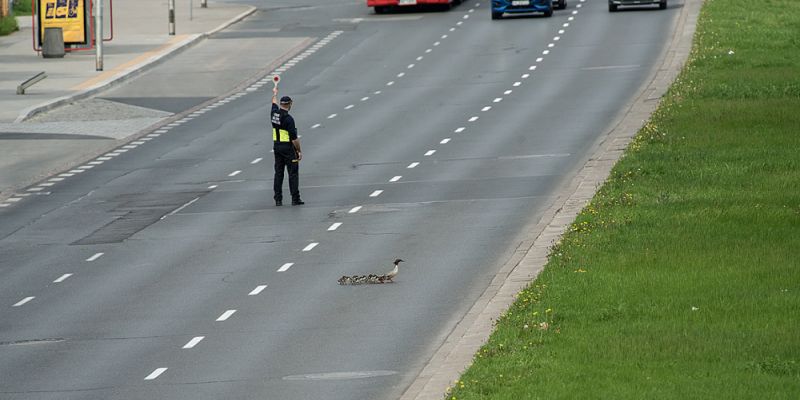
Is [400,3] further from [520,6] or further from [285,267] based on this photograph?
[285,267]

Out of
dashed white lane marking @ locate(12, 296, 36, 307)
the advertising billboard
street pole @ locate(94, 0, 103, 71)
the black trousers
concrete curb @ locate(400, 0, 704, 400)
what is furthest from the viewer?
the advertising billboard

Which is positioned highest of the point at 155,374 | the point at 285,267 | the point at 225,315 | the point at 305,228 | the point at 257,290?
the point at 155,374

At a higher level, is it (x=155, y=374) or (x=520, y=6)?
(x=155, y=374)

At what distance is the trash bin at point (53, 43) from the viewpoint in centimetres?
5850

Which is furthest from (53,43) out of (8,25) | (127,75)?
(8,25)

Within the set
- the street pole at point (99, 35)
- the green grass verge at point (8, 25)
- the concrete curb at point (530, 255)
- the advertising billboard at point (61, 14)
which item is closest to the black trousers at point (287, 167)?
the concrete curb at point (530, 255)

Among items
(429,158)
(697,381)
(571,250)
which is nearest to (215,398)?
(697,381)

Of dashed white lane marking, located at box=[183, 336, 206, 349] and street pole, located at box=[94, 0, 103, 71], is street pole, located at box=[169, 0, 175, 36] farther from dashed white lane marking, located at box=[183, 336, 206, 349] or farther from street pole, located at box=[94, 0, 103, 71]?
dashed white lane marking, located at box=[183, 336, 206, 349]

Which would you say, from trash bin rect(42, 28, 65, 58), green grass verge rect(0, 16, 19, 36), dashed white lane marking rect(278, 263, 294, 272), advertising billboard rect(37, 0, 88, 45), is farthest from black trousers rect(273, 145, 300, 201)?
green grass verge rect(0, 16, 19, 36)

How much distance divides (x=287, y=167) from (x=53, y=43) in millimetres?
31180

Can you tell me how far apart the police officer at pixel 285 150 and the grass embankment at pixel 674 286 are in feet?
18.0

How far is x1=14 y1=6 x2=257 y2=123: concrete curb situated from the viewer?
150 ft

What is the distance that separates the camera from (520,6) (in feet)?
210

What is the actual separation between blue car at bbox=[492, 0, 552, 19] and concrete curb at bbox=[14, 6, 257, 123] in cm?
1087
